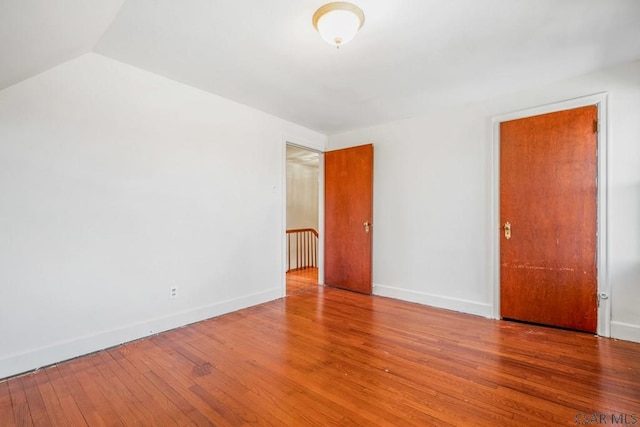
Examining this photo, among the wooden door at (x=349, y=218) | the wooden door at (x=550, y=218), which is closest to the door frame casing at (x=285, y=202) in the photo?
the wooden door at (x=349, y=218)

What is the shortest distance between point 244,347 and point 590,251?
322 centimetres

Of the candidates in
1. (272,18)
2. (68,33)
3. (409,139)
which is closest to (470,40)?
(272,18)

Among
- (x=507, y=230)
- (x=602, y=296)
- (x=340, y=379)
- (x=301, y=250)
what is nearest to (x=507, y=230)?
(x=507, y=230)

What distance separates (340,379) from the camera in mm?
1924

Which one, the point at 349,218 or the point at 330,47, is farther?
the point at 349,218

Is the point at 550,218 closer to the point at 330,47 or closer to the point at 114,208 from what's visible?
the point at 330,47

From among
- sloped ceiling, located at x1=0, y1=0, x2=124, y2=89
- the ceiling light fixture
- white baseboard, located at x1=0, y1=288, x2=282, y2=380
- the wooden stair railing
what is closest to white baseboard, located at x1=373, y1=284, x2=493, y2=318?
white baseboard, located at x1=0, y1=288, x2=282, y2=380

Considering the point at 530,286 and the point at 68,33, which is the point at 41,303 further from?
the point at 530,286

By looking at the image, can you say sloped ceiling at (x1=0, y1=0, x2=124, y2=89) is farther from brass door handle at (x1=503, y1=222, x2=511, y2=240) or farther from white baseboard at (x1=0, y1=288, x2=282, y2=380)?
brass door handle at (x1=503, y1=222, x2=511, y2=240)

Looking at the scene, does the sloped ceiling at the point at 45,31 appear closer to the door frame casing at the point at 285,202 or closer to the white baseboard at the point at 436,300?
the door frame casing at the point at 285,202

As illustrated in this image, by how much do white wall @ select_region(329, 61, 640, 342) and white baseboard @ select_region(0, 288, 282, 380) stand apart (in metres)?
2.22

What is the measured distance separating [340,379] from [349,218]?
2542mm

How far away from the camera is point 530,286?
2871mm

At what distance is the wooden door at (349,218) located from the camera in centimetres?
401
